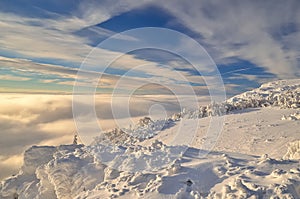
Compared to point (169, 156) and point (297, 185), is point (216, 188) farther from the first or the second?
point (169, 156)

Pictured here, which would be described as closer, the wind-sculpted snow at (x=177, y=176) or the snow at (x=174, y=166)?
the wind-sculpted snow at (x=177, y=176)

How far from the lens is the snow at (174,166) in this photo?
46.6 feet

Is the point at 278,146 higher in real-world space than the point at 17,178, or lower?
higher

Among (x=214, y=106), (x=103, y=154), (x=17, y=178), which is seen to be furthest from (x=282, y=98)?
(x=17, y=178)

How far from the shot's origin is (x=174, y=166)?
16.5 meters

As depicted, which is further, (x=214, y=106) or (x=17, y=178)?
(x=214, y=106)

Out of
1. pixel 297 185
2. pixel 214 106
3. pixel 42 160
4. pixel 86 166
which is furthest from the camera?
pixel 214 106

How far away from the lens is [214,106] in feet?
172

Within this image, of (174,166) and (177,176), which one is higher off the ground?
(174,166)

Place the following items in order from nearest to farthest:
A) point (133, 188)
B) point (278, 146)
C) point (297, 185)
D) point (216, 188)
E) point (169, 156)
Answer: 1. point (297, 185)
2. point (216, 188)
3. point (133, 188)
4. point (169, 156)
5. point (278, 146)

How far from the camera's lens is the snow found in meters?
14.2

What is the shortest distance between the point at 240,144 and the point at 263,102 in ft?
82.7

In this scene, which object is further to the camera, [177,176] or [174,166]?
[174,166]

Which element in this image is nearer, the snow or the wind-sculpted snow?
the wind-sculpted snow
